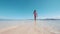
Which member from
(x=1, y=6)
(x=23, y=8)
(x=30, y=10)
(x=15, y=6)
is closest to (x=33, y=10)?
(x=30, y=10)

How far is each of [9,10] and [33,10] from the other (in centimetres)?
187

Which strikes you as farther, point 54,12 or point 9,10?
point 9,10

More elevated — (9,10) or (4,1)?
(4,1)

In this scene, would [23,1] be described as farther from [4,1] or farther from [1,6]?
[1,6]

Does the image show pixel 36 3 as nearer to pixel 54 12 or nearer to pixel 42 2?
pixel 42 2

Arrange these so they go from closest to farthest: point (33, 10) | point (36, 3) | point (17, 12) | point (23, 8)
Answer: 1. point (36, 3)
2. point (33, 10)
3. point (23, 8)
4. point (17, 12)

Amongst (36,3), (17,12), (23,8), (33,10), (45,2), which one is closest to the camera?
(45,2)

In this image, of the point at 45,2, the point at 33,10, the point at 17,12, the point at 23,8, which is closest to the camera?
the point at 45,2

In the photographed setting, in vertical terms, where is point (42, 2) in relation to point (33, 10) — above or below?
above

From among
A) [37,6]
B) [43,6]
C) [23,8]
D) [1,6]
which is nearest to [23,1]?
[23,8]

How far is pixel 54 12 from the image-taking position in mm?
4770

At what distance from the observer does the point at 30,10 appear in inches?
213

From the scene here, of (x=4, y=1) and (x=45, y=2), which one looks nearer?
(x=45, y=2)

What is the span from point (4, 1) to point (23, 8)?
3.87 ft
